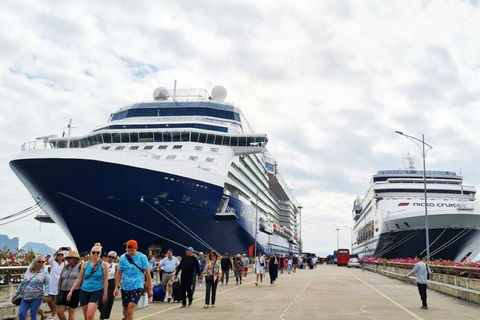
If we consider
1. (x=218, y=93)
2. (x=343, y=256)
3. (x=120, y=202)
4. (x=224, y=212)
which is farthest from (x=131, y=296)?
(x=343, y=256)

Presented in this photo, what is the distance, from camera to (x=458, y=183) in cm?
5562

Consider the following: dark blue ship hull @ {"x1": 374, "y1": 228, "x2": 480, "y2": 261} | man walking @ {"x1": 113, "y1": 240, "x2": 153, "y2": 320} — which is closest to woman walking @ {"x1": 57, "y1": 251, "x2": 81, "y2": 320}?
man walking @ {"x1": 113, "y1": 240, "x2": 153, "y2": 320}

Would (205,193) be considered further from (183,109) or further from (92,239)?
(183,109)

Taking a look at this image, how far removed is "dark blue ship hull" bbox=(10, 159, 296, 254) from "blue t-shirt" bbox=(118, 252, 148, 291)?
703 inches

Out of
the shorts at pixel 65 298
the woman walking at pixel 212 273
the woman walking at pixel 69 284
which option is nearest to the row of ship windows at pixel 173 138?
the woman walking at pixel 212 273

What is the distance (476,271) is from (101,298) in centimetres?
1339

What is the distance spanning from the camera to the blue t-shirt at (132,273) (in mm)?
7555

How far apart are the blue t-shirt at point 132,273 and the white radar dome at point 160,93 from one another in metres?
38.5

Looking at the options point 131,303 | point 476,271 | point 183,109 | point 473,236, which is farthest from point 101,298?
point 473,236

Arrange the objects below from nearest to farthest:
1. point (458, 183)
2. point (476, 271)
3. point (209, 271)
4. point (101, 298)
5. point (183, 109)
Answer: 1. point (101, 298)
2. point (209, 271)
3. point (476, 271)
4. point (183, 109)
5. point (458, 183)

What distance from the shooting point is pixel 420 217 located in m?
42.2

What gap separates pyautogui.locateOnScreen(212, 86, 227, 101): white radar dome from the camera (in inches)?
1875

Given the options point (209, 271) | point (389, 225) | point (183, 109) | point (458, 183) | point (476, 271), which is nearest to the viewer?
point (209, 271)

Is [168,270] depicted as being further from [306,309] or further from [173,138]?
[173,138]
